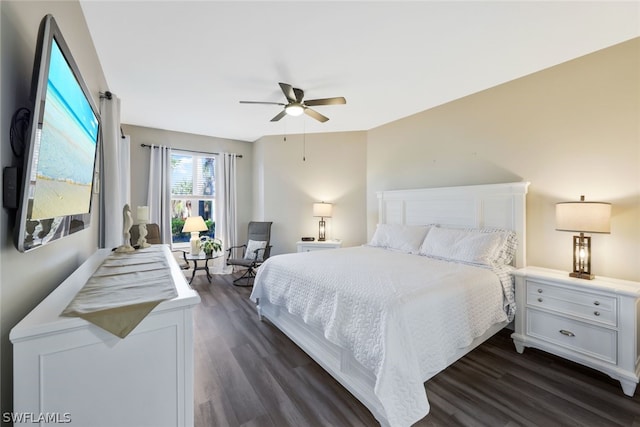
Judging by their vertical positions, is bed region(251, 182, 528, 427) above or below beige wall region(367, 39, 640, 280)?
below

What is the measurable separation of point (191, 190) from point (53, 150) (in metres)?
4.30

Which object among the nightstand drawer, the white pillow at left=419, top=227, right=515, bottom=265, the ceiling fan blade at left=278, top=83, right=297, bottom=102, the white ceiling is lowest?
the nightstand drawer

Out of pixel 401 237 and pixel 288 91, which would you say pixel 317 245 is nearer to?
pixel 401 237

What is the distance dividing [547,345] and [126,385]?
117 inches

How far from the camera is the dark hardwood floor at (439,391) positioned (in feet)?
5.33

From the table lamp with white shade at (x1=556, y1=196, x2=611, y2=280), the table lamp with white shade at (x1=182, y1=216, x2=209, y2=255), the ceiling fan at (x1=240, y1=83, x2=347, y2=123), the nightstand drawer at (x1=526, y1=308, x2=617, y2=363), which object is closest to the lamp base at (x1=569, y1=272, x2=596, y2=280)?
the table lamp with white shade at (x1=556, y1=196, x2=611, y2=280)

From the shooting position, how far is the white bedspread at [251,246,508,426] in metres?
1.48

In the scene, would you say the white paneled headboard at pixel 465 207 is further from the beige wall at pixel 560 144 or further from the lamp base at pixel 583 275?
the lamp base at pixel 583 275

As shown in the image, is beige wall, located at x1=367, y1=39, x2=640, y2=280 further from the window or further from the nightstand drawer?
the window

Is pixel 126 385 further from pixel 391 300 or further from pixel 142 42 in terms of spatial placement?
pixel 142 42

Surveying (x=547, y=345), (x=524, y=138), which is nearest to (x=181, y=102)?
(x=524, y=138)

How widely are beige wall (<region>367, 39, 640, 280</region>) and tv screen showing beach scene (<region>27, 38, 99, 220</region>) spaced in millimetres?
3644

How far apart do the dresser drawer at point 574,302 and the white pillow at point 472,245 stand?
0.38 meters

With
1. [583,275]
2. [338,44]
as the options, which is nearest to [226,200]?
[338,44]
